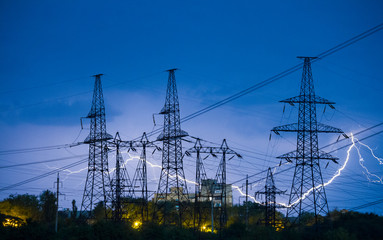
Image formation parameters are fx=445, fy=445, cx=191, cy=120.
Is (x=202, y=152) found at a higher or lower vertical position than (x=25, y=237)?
higher

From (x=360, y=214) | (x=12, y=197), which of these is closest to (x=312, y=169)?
(x=360, y=214)

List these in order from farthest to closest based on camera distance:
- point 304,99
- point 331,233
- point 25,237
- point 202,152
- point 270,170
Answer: point 270,170, point 202,152, point 304,99, point 25,237, point 331,233

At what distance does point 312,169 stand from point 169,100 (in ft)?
79.8

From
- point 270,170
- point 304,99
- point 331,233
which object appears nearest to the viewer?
point 331,233

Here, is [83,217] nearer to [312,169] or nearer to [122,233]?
[122,233]

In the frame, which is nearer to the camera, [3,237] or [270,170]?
[3,237]

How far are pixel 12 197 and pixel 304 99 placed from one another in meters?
74.2

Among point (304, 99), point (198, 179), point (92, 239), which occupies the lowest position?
point (92, 239)

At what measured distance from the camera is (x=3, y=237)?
160 feet

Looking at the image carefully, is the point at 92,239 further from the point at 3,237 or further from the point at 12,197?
the point at 12,197

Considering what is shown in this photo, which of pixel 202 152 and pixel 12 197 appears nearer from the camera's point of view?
pixel 202 152

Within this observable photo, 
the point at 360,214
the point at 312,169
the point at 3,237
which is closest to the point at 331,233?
the point at 312,169

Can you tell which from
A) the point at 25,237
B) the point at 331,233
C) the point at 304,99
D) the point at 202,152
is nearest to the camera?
the point at 331,233

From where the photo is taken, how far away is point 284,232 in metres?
54.1
